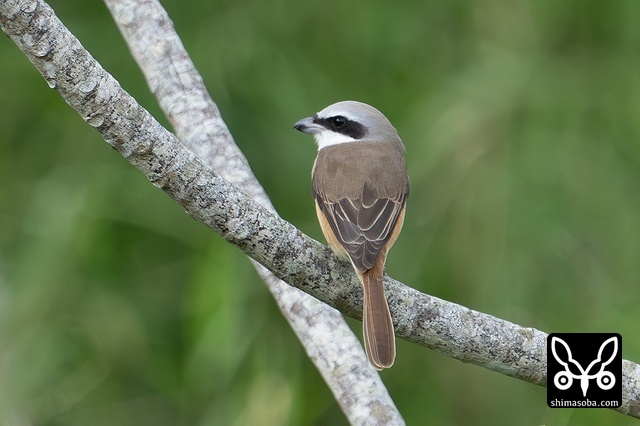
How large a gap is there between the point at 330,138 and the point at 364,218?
726 mm

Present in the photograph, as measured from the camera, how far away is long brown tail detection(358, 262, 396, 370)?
2744mm

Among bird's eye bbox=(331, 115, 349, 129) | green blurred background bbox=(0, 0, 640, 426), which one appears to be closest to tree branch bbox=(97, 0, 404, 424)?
bird's eye bbox=(331, 115, 349, 129)

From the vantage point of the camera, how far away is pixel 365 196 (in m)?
3.34

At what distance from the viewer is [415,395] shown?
15.3ft

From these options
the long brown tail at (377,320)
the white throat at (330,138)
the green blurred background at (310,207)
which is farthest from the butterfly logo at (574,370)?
the white throat at (330,138)

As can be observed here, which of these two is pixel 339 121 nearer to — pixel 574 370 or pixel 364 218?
pixel 364 218

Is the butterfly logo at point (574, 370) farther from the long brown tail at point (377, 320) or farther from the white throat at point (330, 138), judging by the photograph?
the white throat at point (330, 138)

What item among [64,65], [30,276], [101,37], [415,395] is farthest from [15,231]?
[64,65]

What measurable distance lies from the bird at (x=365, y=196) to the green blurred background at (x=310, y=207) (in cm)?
94

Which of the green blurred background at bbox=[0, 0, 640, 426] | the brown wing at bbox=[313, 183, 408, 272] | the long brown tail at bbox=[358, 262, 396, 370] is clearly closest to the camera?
the long brown tail at bbox=[358, 262, 396, 370]

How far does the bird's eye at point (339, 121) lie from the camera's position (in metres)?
3.81

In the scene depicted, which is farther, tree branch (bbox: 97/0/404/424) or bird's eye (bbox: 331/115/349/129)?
bird's eye (bbox: 331/115/349/129)

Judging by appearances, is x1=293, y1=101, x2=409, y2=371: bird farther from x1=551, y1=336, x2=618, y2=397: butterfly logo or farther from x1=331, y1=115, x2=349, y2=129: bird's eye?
x1=551, y1=336, x2=618, y2=397: butterfly logo

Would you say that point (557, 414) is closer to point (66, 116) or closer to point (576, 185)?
point (576, 185)
